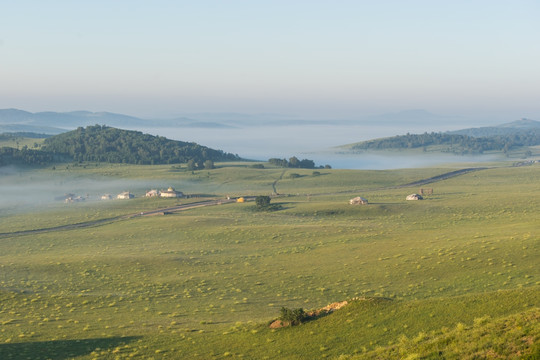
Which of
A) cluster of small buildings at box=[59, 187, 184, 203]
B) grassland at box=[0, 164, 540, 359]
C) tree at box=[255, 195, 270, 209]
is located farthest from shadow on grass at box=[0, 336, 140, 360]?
cluster of small buildings at box=[59, 187, 184, 203]

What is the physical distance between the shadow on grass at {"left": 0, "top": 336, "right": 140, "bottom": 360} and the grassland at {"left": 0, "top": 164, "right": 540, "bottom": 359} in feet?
0.51

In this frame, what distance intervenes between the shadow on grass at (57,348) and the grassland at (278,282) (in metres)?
0.16

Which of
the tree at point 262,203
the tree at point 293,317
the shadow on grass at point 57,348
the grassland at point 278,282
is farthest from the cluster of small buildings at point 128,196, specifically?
the tree at point 293,317

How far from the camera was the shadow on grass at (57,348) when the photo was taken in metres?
30.9

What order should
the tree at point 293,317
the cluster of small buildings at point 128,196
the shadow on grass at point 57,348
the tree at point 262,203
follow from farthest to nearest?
the cluster of small buildings at point 128,196, the tree at point 262,203, the tree at point 293,317, the shadow on grass at point 57,348

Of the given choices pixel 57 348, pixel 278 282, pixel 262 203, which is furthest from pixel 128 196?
pixel 57 348

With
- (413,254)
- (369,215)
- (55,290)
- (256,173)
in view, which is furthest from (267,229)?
(256,173)

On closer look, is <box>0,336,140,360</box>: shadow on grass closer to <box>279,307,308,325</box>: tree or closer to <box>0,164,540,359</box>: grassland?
<box>0,164,540,359</box>: grassland

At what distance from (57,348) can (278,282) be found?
69.3 feet

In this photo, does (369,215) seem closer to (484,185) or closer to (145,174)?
(484,185)

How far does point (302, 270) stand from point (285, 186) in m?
103

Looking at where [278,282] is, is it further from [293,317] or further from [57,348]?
[57,348]

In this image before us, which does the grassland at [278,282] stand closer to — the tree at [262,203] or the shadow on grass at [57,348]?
the shadow on grass at [57,348]

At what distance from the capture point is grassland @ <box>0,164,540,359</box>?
29016 millimetres
